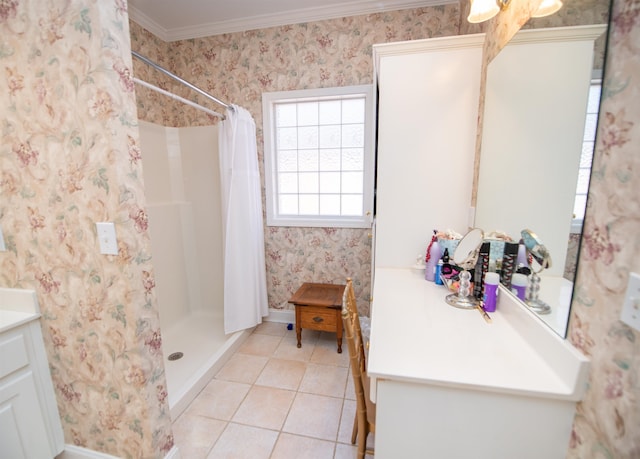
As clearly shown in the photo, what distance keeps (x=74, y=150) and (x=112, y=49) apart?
0.42 meters

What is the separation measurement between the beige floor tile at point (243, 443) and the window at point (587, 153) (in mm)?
1693

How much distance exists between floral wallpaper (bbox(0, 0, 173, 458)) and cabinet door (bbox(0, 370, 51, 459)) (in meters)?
0.09

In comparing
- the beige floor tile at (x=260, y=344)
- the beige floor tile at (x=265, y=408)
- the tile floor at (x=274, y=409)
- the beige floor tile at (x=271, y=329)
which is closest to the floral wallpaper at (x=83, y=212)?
the tile floor at (x=274, y=409)

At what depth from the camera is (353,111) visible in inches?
97.3

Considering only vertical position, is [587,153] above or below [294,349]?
above

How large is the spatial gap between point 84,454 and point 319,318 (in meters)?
1.53

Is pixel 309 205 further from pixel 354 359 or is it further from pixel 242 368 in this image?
pixel 354 359

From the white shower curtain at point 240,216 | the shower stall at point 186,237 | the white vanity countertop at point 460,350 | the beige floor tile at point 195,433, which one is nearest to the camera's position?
the white vanity countertop at point 460,350

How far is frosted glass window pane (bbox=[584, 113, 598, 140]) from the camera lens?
72cm

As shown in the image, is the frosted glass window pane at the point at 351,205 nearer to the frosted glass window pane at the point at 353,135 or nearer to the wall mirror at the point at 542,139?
the frosted glass window pane at the point at 353,135

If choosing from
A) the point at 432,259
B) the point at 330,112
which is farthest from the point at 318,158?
the point at 432,259

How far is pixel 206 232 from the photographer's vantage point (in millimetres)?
2760

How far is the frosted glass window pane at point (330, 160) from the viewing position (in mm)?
2580

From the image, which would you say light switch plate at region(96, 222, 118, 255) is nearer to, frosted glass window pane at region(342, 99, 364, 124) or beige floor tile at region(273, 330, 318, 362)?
beige floor tile at region(273, 330, 318, 362)
